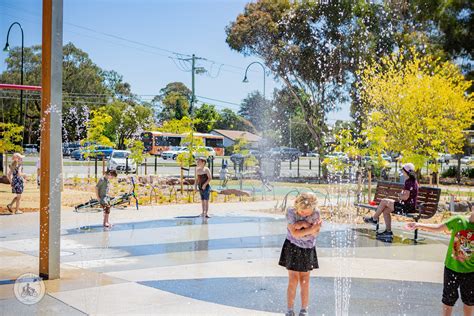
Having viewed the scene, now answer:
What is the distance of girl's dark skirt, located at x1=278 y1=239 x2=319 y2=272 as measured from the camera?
14.9 ft

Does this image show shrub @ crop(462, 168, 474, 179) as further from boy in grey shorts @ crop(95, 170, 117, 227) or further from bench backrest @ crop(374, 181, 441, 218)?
boy in grey shorts @ crop(95, 170, 117, 227)

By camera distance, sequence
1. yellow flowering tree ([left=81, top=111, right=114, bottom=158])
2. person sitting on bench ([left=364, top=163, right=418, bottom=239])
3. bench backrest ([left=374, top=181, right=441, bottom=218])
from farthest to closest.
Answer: yellow flowering tree ([left=81, top=111, right=114, bottom=158]) < bench backrest ([left=374, top=181, right=441, bottom=218]) < person sitting on bench ([left=364, top=163, right=418, bottom=239])

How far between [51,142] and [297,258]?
2.95 m

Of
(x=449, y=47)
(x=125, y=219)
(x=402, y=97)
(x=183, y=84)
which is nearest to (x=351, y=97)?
(x=449, y=47)

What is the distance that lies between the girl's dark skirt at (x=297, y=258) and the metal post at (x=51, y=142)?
2608 mm

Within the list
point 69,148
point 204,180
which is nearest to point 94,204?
point 204,180

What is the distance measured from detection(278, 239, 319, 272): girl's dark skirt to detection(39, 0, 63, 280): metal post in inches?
103

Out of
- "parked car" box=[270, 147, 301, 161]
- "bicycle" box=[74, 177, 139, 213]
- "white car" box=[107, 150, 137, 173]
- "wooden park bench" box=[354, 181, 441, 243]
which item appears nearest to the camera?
"wooden park bench" box=[354, 181, 441, 243]

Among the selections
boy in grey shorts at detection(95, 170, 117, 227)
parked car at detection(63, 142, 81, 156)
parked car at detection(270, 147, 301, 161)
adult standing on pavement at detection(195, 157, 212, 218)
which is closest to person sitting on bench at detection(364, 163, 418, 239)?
adult standing on pavement at detection(195, 157, 212, 218)

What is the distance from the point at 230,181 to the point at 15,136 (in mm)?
11868

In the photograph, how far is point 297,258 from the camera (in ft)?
15.0

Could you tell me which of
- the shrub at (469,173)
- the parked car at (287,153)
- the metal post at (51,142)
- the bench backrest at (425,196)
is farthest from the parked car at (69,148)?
the metal post at (51,142)

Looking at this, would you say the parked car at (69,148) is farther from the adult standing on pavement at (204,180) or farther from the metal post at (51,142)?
the metal post at (51,142)

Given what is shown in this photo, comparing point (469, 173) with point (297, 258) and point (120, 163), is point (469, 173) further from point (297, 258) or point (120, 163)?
point (297, 258)
